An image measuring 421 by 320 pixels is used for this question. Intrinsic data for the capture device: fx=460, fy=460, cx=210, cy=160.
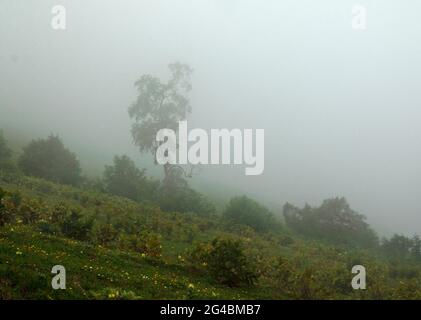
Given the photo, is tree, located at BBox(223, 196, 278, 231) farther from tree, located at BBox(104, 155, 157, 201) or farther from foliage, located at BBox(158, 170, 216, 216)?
tree, located at BBox(104, 155, 157, 201)

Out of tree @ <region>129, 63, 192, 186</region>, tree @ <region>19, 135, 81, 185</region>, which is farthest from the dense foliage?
tree @ <region>129, 63, 192, 186</region>

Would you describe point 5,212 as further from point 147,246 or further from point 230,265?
point 230,265

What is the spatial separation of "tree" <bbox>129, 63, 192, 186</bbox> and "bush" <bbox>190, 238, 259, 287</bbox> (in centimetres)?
3346

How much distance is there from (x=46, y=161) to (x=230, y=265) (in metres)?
30.2

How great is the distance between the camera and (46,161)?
135ft

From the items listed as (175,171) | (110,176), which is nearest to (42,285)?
(110,176)

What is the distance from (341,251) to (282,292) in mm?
Answer: 16968

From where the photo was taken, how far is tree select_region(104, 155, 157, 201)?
41.2 metres

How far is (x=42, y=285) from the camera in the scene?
10.0m

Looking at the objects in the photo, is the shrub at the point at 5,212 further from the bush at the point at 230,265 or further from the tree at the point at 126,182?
the tree at the point at 126,182

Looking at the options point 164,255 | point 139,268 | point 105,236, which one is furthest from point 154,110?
point 139,268

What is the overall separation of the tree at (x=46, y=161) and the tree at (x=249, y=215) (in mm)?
14810

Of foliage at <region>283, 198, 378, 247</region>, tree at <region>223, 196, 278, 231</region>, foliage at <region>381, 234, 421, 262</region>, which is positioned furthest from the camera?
foliage at <region>283, 198, 378, 247</region>
